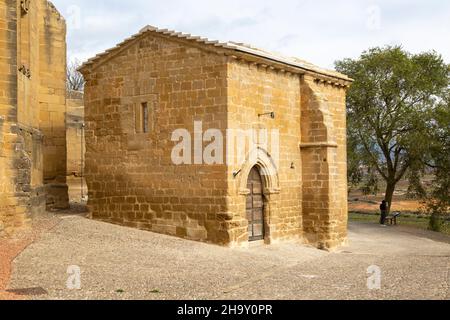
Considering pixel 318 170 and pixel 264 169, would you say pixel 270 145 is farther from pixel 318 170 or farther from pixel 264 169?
pixel 318 170

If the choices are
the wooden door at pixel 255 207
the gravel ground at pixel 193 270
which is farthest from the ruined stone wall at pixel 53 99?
the wooden door at pixel 255 207

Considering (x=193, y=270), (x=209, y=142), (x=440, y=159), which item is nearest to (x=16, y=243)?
(x=193, y=270)

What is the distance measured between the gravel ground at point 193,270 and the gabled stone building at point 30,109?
132 centimetres

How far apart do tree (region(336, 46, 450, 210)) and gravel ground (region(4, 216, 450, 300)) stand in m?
15.3

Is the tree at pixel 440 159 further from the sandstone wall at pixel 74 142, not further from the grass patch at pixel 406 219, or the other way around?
the sandstone wall at pixel 74 142

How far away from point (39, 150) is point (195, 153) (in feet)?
16.1

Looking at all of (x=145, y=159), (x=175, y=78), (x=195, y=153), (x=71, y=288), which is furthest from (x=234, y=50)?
(x=71, y=288)

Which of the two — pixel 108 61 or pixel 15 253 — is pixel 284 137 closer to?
pixel 108 61

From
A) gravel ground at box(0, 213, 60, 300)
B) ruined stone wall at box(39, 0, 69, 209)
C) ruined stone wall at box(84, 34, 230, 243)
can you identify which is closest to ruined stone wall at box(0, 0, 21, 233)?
gravel ground at box(0, 213, 60, 300)

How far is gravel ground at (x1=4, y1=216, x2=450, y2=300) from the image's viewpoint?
9.41 m

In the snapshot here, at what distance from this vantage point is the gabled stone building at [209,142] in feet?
48.5

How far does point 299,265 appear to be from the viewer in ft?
45.1

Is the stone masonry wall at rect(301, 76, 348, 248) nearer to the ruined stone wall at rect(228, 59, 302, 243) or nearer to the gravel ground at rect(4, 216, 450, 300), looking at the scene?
the ruined stone wall at rect(228, 59, 302, 243)

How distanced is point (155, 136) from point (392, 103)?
19.1 meters
